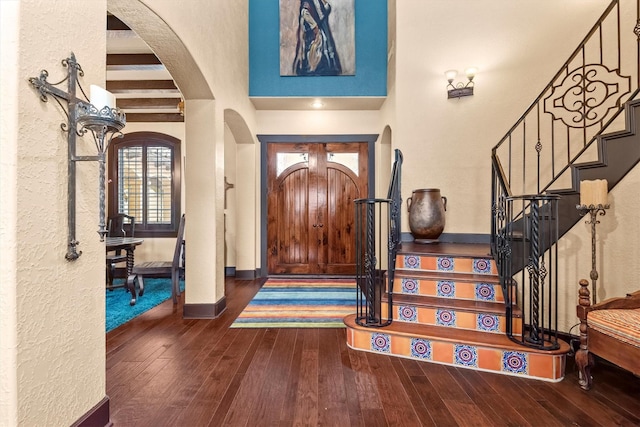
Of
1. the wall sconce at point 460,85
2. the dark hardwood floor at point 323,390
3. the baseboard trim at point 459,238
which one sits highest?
the wall sconce at point 460,85

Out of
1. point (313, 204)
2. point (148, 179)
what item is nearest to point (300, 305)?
point (313, 204)

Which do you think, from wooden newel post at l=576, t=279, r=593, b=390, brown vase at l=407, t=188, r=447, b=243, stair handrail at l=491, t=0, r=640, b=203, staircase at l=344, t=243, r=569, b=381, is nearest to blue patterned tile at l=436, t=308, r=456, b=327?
staircase at l=344, t=243, r=569, b=381

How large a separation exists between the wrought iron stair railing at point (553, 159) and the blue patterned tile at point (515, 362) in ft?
0.39

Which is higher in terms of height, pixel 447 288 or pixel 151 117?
pixel 151 117

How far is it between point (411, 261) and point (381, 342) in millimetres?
850

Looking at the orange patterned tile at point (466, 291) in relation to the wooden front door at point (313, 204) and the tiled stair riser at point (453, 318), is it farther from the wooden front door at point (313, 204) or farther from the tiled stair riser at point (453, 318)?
the wooden front door at point (313, 204)

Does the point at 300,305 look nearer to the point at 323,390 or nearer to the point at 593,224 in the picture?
the point at 323,390

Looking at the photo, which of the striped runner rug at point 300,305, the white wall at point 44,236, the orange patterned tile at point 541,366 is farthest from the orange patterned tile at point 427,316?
the white wall at point 44,236

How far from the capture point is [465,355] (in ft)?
7.43

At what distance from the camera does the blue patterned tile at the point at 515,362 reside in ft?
7.00

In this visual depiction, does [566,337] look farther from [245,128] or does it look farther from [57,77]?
[245,128]

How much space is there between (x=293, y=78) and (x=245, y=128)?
1.10 m

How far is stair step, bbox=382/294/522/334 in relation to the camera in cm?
244

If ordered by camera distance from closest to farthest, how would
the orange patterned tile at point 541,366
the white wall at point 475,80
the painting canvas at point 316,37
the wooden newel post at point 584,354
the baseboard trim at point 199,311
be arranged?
the wooden newel post at point 584,354, the orange patterned tile at point 541,366, the baseboard trim at point 199,311, the white wall at point 475,80, the painting canvas at point 316,37
